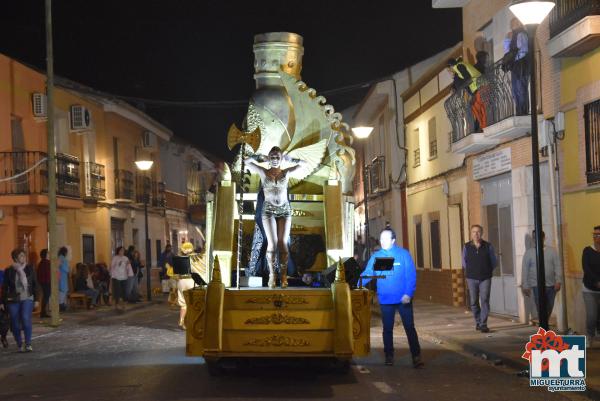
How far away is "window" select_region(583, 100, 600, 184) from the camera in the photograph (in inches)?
618

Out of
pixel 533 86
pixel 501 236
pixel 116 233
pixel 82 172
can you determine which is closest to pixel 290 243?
pixel 533 86

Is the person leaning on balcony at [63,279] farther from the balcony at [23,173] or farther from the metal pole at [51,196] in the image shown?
the metal pole at [51,196]

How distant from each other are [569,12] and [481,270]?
4.59 metres

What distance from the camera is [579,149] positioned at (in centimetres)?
1627

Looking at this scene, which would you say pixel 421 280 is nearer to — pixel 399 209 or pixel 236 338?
pixel 399 209

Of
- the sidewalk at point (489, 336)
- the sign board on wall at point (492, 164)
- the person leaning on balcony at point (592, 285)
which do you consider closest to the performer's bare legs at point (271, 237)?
the sidewalk at point (489, 336)

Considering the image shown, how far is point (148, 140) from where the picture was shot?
42.4 metres

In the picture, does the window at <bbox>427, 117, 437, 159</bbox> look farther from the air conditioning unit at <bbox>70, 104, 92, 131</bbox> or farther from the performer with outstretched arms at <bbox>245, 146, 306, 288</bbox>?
the performer with outstretched arms at <bbox>245, 146, 306, 288</bbox>

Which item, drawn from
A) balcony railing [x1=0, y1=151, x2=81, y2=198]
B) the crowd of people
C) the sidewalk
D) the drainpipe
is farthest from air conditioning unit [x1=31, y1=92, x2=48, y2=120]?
the drainpipe

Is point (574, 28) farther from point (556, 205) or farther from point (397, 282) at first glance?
point (397, 282)

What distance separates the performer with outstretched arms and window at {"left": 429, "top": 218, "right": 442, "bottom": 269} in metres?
14.5

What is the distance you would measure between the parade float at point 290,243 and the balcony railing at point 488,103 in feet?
16.6

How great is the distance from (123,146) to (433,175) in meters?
15.9

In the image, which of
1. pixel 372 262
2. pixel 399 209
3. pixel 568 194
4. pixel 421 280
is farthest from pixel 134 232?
pixel 372 262
